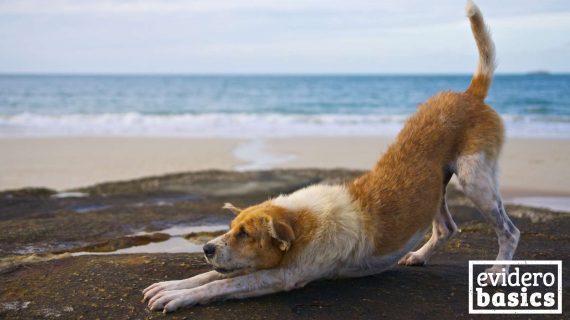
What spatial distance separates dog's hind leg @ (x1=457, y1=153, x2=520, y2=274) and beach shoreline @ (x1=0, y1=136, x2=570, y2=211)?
5262 mm

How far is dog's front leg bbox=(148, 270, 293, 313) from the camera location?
4656 mm

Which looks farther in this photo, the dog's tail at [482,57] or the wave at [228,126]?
the wave at [228,126]

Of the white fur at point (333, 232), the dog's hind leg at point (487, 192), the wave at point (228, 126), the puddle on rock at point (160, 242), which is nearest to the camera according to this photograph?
the white fur at point (333, 232)

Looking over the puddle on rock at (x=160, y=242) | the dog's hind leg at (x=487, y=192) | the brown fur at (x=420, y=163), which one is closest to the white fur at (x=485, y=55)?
the brown fur at (x=420, y=163)

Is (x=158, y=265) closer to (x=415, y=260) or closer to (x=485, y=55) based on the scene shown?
(x=415, y=260)

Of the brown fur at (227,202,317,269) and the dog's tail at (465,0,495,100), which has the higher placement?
the dog's tail at (465,0,495,100)

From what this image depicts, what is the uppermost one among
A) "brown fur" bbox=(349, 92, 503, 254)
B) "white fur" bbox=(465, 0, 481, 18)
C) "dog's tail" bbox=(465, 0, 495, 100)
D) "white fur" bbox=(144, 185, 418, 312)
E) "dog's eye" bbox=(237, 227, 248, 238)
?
"white fur" bbox=(465, 0, 481, 18)

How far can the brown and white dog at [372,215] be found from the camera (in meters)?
4.67

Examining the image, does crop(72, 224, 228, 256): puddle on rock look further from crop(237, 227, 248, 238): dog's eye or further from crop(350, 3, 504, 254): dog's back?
crop(350, 3, 504, 254): dog's back

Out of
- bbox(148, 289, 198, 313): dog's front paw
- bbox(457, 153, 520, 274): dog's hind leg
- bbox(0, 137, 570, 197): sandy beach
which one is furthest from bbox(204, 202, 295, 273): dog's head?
bbox(0, 137, 570, 197): sandy beach

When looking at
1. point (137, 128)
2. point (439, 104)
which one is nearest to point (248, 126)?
point (137, 128)

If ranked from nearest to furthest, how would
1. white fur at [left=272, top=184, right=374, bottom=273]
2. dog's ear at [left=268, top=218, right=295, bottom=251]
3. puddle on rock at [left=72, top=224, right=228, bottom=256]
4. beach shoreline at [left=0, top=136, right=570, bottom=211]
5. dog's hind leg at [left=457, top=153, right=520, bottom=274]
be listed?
dog's ear at [left=268, top=218, right=295, bottom=251] < white fur at [left=272, top=184, right=374, bottom=273] < dog's hind leg at [left=457, top=153, right=520, bottom=274] < puddle on rock at [left=72, top=224, right=228, bottom=256] < beach shoreline at [left=0, top=136, right=570, bottom=211]

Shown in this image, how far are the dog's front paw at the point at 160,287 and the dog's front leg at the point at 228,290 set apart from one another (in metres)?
0.11

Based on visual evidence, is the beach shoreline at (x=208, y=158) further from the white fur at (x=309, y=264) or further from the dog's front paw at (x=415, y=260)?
the white fur at (x=309, y=264)
